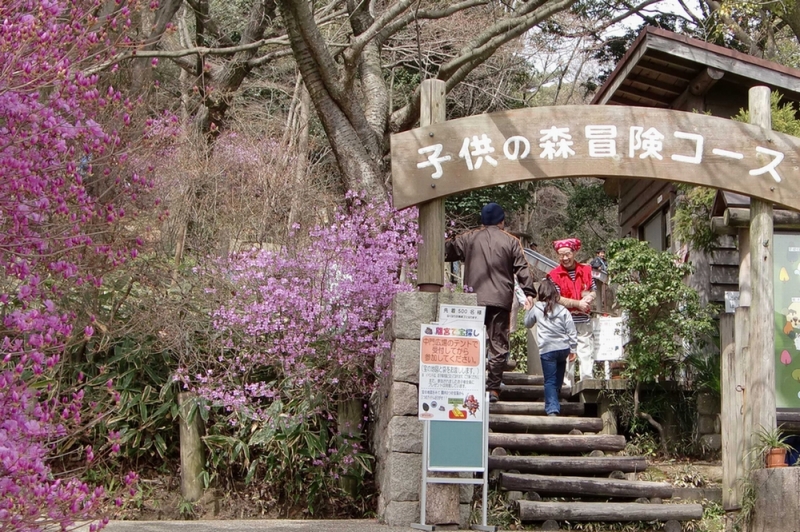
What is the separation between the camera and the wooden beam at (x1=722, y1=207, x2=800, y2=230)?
26.9 feet

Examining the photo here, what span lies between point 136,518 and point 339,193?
9.93 m

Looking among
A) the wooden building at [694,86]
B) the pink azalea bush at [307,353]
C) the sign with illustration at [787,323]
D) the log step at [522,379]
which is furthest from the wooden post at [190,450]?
the wooden building at [694,86]

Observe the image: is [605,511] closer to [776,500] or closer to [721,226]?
[776,500]

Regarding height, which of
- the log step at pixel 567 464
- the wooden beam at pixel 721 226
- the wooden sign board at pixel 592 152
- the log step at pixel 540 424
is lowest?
the log step at pixel 567 464

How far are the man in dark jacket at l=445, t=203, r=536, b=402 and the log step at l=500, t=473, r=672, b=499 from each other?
3.65 ft

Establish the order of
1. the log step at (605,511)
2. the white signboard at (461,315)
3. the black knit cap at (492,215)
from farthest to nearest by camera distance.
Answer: the black knit cap at (492,215)
the log step at (605,511)
the white signboard at (461,315)

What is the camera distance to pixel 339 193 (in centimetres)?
1769

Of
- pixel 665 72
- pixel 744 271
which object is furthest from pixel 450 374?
pixel 665 72

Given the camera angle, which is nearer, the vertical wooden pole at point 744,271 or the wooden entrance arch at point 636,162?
the wooden entrance arch at point 636,162

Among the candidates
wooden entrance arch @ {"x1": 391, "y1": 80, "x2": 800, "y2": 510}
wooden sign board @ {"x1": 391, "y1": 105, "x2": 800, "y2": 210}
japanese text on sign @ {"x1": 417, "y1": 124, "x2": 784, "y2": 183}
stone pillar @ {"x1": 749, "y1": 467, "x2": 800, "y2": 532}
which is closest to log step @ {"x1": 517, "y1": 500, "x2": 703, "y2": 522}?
wooden entrance arch @ {"x1": 391, "y1": 80, "x2": 800, "y2": 510}

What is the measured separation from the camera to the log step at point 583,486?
26.9 feet

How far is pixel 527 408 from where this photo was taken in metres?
10.0

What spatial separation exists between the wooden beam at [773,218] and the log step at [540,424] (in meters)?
2.56

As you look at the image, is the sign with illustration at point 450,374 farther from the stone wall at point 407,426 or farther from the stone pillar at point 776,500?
the stone pillar at point 776,500
